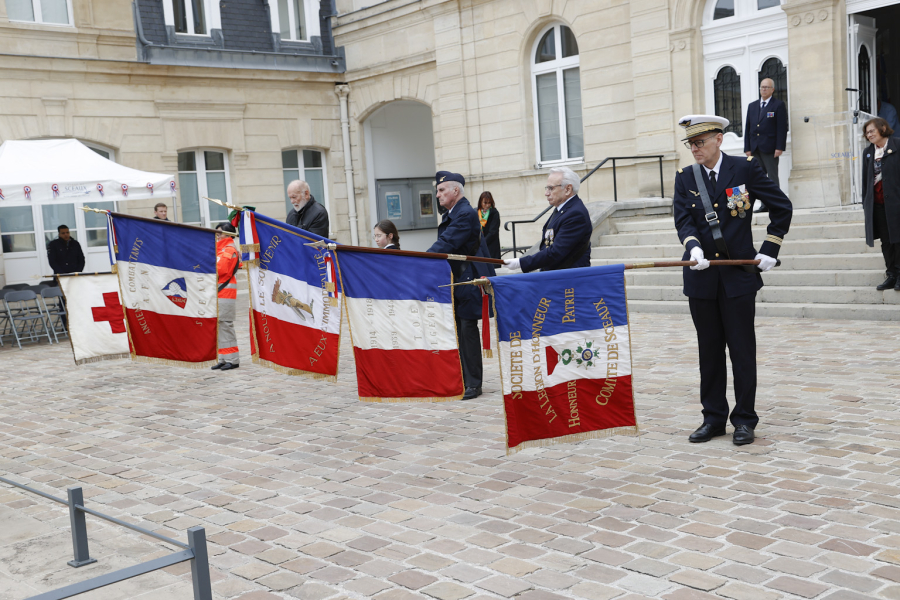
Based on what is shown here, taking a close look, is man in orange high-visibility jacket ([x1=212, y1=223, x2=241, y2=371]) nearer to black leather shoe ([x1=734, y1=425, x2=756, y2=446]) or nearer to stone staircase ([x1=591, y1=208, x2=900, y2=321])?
stone staircase ([x1=591, y1=208, x2=900, y2=321])

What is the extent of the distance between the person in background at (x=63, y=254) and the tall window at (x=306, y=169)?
6.49 metres

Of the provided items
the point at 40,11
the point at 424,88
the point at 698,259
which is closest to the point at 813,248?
the point at 698,259

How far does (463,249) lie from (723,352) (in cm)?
247

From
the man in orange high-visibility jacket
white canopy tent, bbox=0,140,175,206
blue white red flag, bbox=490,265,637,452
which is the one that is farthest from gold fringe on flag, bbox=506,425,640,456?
white canopy tent, bbox=0,140,175,206

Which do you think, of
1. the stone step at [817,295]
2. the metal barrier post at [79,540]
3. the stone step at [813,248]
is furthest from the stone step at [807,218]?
the metal barrier post at [79,540]

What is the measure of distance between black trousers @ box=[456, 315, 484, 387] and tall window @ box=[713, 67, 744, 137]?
9133 millimetres

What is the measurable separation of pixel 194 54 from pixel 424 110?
6382 millimetres

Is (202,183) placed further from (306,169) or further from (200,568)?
(200,568)

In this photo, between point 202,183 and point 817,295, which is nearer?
point 817,295

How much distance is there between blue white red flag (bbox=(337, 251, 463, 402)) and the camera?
241 inches

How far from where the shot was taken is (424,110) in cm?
2358

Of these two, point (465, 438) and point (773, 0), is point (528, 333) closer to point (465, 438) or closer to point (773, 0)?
point (465, 438)

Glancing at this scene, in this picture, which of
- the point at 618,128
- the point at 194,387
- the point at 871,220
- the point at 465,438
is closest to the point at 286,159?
the point at 618,128

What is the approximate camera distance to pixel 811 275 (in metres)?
11.1
